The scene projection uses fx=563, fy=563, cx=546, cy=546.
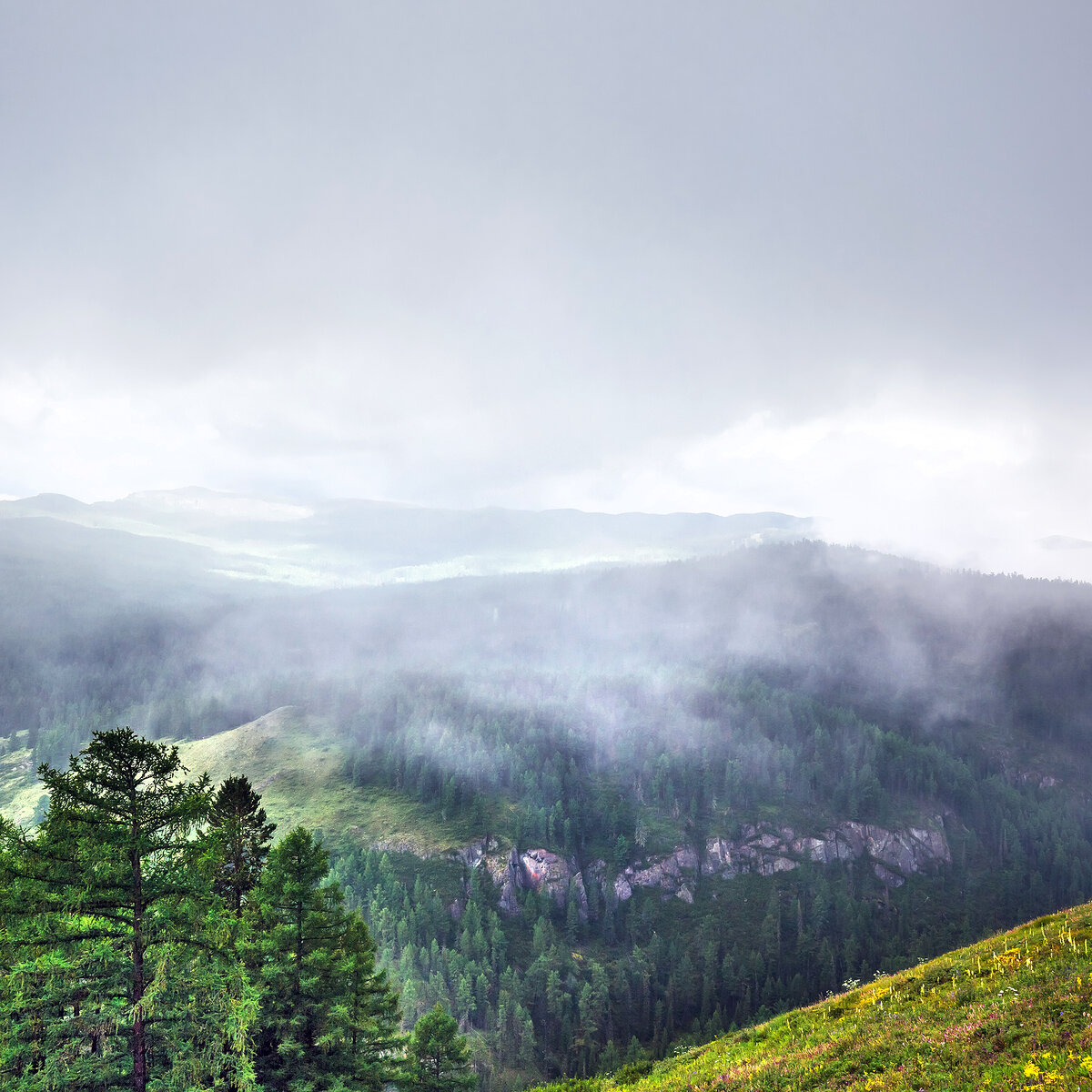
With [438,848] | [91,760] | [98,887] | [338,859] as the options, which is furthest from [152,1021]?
[438,848]

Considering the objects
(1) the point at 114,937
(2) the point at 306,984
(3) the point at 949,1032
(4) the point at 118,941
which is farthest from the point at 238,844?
(3) the point at 949,1032

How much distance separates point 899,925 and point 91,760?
251626 mm

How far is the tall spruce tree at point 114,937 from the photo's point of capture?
20062 millimetres

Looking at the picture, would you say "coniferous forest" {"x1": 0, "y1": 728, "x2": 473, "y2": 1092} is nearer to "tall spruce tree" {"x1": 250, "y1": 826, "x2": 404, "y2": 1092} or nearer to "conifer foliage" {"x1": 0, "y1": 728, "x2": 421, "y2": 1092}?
"conifer foliage" {"x1": 0, "y1": 728, "x2": 421, "y2": 1092}

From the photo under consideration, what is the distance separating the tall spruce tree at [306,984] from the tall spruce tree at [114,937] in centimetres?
630

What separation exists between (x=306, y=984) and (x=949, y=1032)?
2958 centimetres

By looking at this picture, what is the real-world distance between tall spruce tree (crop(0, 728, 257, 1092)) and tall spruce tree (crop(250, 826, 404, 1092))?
20.7 ft

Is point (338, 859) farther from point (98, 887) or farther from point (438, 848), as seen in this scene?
point (98, 887)

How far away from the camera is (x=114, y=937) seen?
68.3ft

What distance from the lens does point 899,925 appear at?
632 ft

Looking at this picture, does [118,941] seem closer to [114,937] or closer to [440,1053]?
[114,937]

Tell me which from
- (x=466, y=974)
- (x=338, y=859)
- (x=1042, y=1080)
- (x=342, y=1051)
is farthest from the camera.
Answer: (x=338, y=859)

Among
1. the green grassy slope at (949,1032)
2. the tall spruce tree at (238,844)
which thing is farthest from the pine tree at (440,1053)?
the green grassy slope at (949,1032)

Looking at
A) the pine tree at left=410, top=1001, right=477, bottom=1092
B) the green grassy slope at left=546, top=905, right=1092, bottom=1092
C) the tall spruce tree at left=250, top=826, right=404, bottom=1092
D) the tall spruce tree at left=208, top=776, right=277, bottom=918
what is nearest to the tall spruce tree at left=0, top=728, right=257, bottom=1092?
the tall spruce tree at left=250, top=826, right=404, bottom=1092
